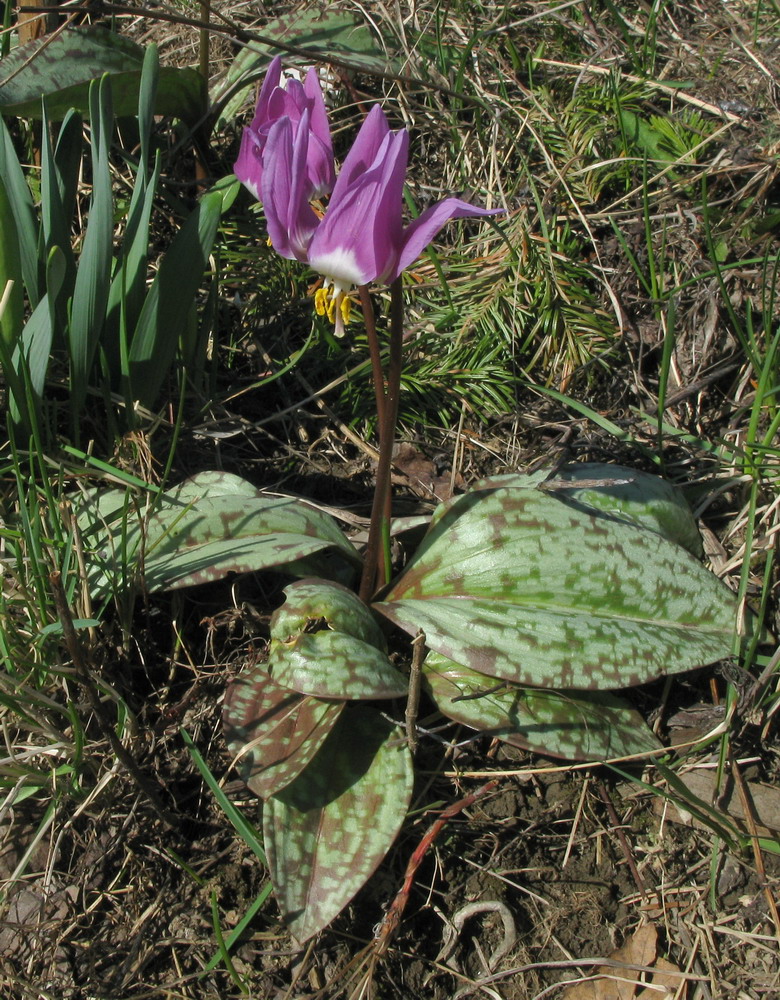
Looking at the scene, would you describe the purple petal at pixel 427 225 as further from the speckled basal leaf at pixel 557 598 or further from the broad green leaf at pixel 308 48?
the broad green leaf at pixel 308 48

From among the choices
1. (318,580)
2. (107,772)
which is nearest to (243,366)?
(318,580)

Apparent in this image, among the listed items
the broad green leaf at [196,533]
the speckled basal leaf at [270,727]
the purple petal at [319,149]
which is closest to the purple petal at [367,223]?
the purple petal at [319,149]

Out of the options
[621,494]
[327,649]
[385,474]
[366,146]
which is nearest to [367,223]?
[366,146]

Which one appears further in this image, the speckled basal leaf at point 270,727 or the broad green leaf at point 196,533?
the broad green leaf at point 196,533

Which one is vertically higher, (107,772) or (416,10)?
(416,10)

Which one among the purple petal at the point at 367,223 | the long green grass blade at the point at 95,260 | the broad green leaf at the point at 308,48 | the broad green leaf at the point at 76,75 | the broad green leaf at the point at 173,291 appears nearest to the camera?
the purple petal at the point at 367,223

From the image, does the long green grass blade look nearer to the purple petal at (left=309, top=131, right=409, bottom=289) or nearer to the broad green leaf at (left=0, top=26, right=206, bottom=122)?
the broad green leaf at (left=0, top=26, right=206, bottom=122)

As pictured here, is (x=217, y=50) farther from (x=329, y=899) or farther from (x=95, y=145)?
(x=329, y=899)
